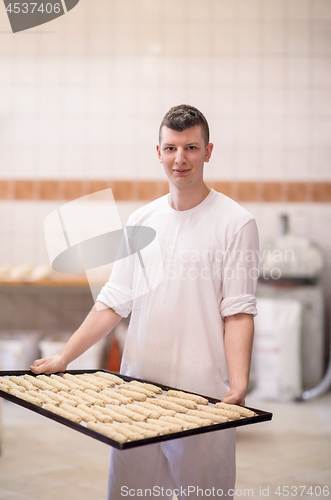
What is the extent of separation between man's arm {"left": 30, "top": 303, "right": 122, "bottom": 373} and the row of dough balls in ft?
0.12

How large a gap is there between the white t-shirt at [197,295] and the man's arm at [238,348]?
0.09 ft

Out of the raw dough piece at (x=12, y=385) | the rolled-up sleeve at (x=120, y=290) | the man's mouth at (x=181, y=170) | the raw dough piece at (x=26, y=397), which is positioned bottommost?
the raw dough piece at (x=12, y=385)

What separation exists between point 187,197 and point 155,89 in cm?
301

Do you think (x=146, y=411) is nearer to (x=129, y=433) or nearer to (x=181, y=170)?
(x=129, y=433)

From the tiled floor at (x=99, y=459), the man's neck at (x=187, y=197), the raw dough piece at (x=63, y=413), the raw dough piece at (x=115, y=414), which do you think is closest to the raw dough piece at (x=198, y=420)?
the raw dough piece at (x=115, y=414)

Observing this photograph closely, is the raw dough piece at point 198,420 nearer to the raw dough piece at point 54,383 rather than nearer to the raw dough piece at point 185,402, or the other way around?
the raw dough piece at point 185,402

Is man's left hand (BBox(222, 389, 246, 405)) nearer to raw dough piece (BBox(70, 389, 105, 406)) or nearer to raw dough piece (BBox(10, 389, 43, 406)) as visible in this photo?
raw dough piece (BBox(70, 389, 105, 406))

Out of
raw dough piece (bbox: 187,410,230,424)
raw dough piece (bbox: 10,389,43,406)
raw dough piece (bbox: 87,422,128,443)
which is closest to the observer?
raw dough piece (bbox: 87,422,128,443)

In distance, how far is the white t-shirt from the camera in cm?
138

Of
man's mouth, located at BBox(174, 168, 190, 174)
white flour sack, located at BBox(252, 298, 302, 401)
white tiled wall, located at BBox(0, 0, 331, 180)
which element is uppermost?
white tiled wall, located at BBox(0, 0, 331, 180)

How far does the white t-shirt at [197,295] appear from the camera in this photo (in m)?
1.38

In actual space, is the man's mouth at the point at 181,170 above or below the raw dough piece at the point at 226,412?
above

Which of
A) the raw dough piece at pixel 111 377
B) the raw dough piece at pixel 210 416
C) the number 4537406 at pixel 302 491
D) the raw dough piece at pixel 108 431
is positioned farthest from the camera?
the number 4537406 at pixel 302 491

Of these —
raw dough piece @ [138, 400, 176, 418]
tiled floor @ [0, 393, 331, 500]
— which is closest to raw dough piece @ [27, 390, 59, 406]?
raw dough piece @ [138, 400, 176, 418]
